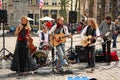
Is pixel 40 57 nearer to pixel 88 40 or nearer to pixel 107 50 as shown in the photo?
pixel 88 40

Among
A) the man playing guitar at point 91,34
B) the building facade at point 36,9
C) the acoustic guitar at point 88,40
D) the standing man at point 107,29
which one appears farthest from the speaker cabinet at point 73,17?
the building facade at point 36,9

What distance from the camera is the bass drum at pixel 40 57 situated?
1519 centimetres

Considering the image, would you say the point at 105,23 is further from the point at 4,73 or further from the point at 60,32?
the point at 4,73

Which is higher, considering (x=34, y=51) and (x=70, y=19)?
(x=70, y=19)

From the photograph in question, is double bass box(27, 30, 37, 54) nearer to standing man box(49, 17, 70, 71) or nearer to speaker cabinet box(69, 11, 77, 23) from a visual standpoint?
standing man box(49, 17, 70, 71)

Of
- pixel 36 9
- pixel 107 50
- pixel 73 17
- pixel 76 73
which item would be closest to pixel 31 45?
pixel 76 73

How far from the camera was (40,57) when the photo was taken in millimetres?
A: 15211

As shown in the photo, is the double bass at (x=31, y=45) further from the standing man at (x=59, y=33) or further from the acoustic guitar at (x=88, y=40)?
the acoustic guitar at (x=88, y=40)

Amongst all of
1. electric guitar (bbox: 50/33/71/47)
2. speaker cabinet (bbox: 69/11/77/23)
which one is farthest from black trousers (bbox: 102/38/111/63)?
electric guitar (bbox: 50/33/71/47)

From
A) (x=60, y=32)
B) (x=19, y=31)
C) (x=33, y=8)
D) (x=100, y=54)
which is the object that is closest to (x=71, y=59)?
(x=100, y=54)

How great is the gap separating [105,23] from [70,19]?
137 cm

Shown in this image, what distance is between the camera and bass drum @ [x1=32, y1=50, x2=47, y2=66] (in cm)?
1519

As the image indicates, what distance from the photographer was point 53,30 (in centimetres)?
1409

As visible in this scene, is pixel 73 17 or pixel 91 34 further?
pixel 73 17
